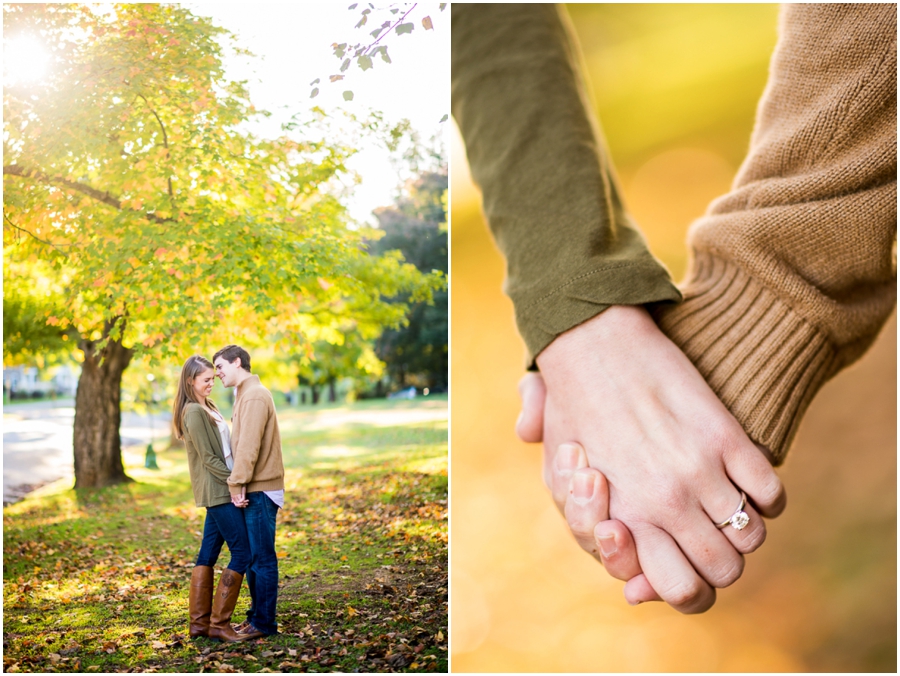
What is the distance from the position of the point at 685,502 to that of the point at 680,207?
1.47m

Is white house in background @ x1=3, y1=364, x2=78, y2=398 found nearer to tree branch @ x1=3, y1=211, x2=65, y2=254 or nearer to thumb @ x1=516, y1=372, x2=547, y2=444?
tree branch @ x1=3, y1=211, x2=65, y2=254

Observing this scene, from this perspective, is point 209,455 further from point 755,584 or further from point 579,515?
point 755,584

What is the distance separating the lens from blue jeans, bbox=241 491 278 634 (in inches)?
64.6

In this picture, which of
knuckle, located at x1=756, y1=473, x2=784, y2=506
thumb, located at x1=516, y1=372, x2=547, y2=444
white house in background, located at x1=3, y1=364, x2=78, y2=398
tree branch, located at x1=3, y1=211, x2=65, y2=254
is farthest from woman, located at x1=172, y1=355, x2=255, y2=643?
knuckle, located at x1=756, y1=473, x2=784, y2=506

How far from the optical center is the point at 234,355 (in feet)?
Result: 5.50

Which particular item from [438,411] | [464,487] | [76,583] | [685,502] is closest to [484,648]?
[464,487]

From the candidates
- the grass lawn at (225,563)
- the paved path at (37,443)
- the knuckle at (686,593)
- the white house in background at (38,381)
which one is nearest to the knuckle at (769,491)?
the knuckle at (686,593)

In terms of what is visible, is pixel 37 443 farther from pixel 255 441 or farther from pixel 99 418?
pixel 255 441

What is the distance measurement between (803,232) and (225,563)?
1.56 m

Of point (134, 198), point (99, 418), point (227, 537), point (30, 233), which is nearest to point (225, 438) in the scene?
point (227, 537)

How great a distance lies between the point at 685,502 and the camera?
2.84 ft

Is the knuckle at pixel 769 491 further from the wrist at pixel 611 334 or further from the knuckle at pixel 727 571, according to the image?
the wrist at pixel 611 334

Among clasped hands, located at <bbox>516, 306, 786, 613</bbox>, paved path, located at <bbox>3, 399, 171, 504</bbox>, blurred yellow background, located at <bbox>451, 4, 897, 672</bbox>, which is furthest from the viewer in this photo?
blurred yellow background, located at <bbox>451, 4, 897, 672</bbox>

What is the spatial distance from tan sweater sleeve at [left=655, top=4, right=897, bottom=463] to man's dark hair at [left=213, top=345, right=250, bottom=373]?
3.71ft
